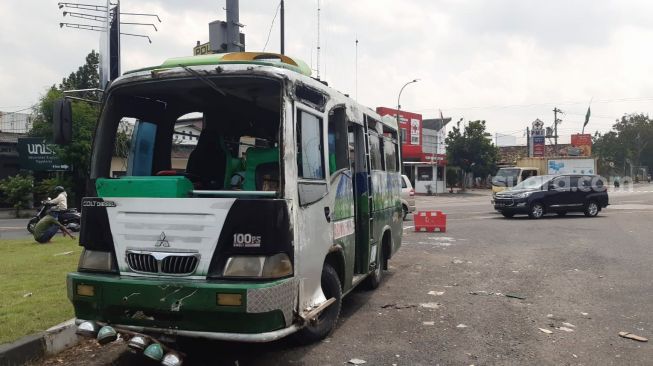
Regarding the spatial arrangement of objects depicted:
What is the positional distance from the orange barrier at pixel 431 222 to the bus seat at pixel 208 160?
36.4 ft

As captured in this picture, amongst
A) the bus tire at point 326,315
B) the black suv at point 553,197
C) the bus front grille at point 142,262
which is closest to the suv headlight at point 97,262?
the bus front grille at point 142,262

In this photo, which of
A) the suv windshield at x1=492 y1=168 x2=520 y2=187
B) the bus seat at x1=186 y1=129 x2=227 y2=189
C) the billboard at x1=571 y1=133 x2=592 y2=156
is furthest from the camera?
the billboard at x1=571 y1=133 x2=592 y2=156

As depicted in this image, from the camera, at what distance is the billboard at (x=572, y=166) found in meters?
34.2

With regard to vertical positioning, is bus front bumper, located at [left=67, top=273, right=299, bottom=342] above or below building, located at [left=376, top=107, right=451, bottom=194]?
below

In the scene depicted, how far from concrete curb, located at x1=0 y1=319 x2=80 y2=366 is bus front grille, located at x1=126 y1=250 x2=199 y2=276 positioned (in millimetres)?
1295

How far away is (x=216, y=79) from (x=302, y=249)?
1.65 m

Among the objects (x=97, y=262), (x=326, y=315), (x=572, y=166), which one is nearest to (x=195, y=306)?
(x=97, y=262)

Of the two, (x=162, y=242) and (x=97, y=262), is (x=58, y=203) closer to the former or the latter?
(x=97, y=262)

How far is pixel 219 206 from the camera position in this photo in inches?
164

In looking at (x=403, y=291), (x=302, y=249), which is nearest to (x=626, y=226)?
(x=403, y=291)

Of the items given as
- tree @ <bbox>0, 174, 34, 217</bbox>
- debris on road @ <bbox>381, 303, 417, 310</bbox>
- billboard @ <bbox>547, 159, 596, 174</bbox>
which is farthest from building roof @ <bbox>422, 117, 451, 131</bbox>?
debris on road @ <bbox>381, 303, 417, 310</bbox>

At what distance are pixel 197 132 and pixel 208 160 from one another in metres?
0.39

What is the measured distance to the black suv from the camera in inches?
802

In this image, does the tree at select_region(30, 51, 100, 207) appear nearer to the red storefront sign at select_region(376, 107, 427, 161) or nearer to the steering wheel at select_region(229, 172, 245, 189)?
the steering wheel at select_region(229, 172, 245, 189)
